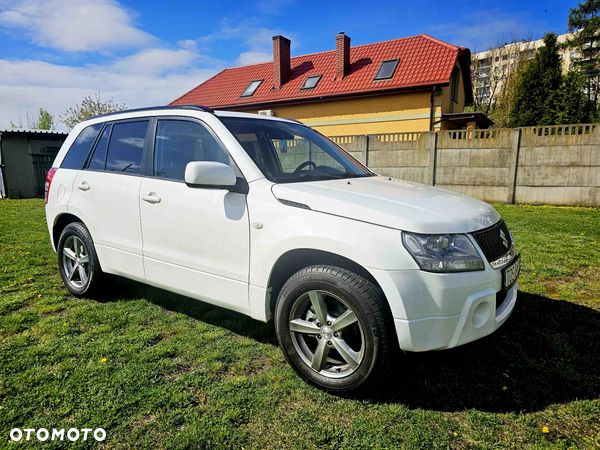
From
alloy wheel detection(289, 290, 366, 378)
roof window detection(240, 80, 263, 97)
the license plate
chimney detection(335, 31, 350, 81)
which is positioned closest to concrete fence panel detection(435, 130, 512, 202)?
the license plate

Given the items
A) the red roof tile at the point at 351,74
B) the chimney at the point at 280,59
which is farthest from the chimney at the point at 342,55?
the chimney at the point at 280,59

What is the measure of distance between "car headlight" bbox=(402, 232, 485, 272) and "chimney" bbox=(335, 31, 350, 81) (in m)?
21.2

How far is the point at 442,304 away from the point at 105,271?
3.08m

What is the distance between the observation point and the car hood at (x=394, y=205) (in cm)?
231

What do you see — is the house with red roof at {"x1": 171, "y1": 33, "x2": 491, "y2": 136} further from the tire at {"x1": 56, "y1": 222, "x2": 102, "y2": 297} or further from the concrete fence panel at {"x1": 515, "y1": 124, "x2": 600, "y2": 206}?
the tire at {"x1": 56, "y1": 222, "x2": 102, "y2": 297}

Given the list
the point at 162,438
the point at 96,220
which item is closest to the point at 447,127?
the point at 96,220

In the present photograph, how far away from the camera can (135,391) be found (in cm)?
256

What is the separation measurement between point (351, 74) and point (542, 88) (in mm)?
10146

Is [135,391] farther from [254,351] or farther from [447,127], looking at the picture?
[447,127]

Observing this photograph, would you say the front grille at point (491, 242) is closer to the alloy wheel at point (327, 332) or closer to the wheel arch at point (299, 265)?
the wheel arch at point (299, 265)

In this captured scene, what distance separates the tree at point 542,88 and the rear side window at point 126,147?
75.4 feet

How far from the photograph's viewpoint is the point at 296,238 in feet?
8.26

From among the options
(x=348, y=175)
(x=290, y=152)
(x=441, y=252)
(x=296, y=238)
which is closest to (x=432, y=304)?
(x=441, y=252)

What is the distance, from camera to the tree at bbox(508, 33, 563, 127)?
21.3 m
